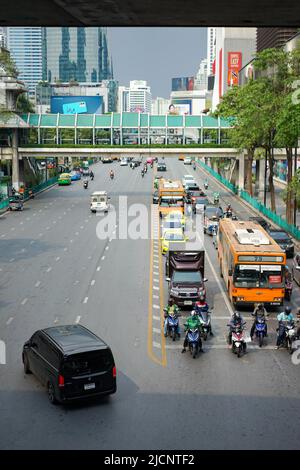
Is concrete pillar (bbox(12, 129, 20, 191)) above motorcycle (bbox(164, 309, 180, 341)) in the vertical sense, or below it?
above

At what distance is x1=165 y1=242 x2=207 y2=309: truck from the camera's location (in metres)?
27.8

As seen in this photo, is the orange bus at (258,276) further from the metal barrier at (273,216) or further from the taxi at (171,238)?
the metal barrier at (273,216)

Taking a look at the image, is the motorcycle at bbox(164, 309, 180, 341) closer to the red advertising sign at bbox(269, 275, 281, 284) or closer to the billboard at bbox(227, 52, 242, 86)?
Result: the red advertising sign at bbox(269, 275, 281, 284)

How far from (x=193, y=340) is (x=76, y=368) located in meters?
5.59

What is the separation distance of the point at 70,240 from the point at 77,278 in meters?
13.2

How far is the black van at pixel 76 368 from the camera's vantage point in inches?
679

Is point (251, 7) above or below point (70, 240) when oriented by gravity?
above

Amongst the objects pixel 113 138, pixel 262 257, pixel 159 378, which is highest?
pixel 113 138

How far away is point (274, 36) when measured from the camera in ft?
340

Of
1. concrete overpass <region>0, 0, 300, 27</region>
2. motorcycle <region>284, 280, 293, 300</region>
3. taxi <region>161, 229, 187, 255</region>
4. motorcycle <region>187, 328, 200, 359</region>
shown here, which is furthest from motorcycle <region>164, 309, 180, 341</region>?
taxi <region>161, 229, 187, 255</region>

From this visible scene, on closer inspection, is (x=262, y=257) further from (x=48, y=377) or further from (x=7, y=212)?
(x=7, y=212)

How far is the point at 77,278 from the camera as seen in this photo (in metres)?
34.2

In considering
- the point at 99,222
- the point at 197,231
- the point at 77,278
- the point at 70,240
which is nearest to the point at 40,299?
the point at 77,278

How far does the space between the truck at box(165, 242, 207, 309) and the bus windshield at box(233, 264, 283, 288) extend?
1.65 m
